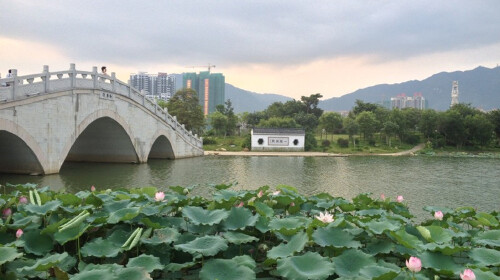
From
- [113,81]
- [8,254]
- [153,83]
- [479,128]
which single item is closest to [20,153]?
[113,81]

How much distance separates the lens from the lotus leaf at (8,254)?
2420mm

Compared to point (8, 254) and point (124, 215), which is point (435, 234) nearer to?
point (124, 215)

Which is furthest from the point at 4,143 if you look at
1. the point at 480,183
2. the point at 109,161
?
the point at 480,183

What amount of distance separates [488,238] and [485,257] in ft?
2.41

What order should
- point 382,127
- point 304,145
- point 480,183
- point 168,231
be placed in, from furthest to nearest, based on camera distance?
point 382,127, point 304,145, point 480,183, point 168,231

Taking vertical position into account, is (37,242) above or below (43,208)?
below

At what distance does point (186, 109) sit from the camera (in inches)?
1537

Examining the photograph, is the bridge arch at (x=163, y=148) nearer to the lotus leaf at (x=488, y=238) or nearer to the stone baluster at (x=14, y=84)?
the stone baluster at (x=14, y=84)

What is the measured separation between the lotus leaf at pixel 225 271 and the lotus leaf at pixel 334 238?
0.72m

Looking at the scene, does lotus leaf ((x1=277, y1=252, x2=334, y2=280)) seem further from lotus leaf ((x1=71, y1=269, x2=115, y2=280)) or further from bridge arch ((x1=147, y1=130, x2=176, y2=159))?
bridge arch ((x1=147, y1=130, x2=176, y2=159))

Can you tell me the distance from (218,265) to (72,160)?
24227 millimetres

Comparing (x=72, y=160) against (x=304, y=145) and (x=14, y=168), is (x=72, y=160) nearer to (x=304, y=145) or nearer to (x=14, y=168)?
(x=14, y=168)

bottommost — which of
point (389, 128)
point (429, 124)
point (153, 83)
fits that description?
point (389, 128)

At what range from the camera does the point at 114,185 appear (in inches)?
557
